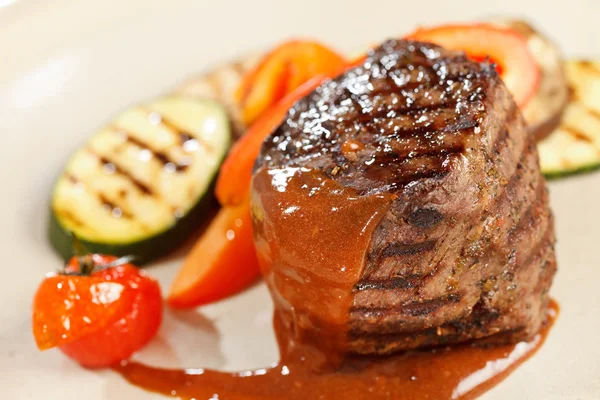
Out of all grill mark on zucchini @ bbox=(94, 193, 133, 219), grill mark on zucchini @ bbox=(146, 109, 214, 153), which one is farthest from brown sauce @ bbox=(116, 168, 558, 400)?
grill mark on zucchini @ bbox=(146, 109, 214, 153)

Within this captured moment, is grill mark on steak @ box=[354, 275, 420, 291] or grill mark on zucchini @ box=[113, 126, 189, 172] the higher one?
grill mark on steak @ box=[354, 275, 420, 291]

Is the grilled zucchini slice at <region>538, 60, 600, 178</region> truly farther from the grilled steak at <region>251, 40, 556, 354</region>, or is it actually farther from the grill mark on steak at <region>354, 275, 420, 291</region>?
the grill mark on steak at <region>354, 275, 420, 291</region>

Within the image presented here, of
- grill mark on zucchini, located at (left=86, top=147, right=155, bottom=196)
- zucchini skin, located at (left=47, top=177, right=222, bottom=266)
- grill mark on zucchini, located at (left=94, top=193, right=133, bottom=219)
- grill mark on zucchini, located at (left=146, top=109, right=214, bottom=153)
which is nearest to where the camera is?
zucchini skin, located at (left=47, top=177, right=222, bottom=266)

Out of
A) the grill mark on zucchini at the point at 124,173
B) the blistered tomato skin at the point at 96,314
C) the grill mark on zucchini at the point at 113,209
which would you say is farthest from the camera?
the grill mark on zucchini at the point at 124,173

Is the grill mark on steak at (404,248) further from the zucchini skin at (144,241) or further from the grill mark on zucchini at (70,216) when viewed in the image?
the grill mark on zucchini at (70,216)

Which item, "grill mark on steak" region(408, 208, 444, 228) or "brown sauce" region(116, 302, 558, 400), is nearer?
"grill mark on steak" region(408, 208, 444, 228)

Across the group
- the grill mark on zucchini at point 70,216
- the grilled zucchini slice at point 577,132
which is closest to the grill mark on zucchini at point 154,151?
the grill mark on zucchini at point 70,216

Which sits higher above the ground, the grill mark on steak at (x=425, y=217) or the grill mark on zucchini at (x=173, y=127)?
the grill mark on steak at (x=425, y=217)

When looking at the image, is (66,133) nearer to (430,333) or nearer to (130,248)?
(130,248)
